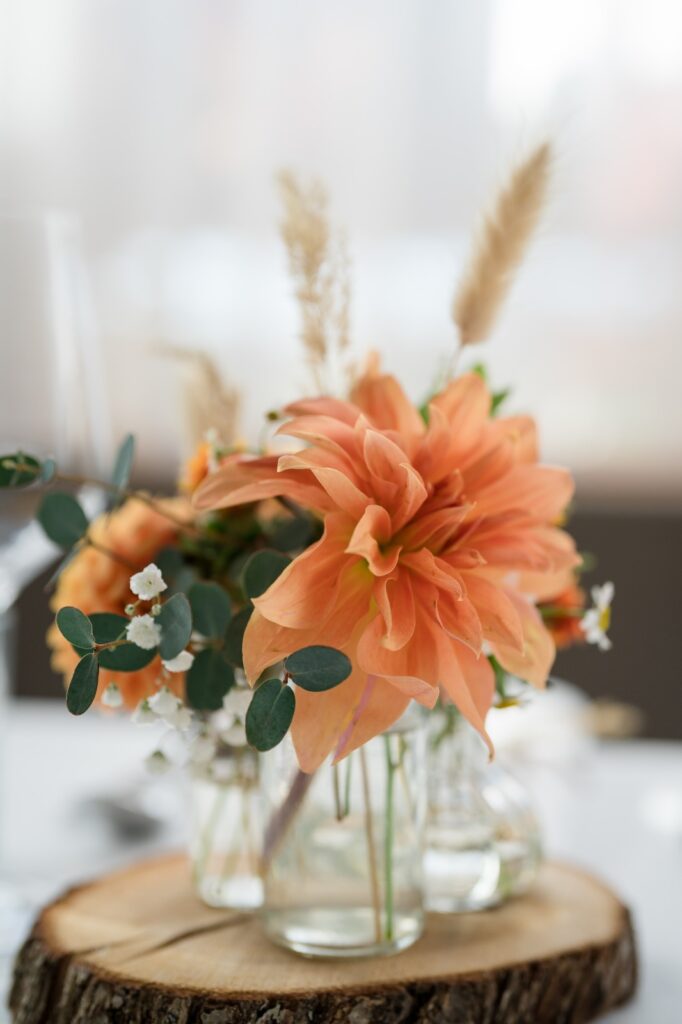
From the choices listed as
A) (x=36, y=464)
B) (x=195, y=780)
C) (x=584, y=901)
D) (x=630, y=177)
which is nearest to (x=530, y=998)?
(x=584, y=901)

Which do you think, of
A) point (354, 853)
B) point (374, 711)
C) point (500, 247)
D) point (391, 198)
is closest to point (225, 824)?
point (354, 853)

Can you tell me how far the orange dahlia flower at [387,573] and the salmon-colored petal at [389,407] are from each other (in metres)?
0.02

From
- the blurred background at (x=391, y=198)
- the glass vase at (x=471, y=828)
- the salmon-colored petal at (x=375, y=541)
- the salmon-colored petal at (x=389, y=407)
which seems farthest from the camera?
the blurred background at (x=391, y=198)

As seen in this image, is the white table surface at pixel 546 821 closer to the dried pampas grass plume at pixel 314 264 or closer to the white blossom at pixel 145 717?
the white blossom at pixel 145 717

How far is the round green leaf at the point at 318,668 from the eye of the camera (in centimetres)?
51

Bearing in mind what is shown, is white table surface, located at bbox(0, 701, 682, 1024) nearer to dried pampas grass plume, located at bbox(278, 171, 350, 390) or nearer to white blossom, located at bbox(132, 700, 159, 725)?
white blossom, located at bbox(132, 700, 159, 725)

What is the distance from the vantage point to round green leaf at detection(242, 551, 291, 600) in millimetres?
583

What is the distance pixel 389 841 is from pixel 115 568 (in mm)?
202

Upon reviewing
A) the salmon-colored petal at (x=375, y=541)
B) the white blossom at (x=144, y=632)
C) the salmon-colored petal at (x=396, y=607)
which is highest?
the salmon-colored petal at (x=375, y=541)

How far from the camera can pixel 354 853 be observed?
0.62 metres

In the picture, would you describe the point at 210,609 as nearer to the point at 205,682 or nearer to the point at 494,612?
the point at 205,682

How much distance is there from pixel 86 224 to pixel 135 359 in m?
0.27

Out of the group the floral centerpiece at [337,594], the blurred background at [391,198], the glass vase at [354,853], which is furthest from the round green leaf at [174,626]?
the blurred background at [391,198]

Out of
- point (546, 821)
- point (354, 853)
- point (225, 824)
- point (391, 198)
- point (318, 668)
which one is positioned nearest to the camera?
point (318, 668)
